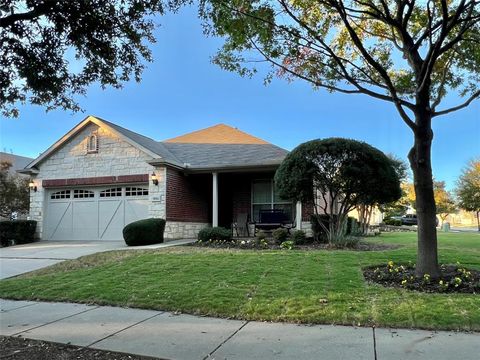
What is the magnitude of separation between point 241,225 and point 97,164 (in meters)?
6.82

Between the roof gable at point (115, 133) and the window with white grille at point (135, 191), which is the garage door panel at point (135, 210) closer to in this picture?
the window with white grille at point (135, 191)

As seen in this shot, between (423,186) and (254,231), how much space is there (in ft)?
39.0

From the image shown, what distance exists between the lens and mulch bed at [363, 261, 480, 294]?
7.20 metres

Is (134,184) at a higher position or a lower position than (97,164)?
lower

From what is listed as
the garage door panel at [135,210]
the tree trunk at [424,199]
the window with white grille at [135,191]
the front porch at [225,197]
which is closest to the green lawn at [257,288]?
the tree trunk at [424,199]

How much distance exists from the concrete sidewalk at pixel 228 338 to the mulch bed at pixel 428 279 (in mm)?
1958

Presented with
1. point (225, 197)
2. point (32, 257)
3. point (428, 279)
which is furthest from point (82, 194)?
point (428, 279)

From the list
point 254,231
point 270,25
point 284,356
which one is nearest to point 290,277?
point 284,356

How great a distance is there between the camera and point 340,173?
1290 centimetres

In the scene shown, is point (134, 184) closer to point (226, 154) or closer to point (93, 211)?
point (93, 211)

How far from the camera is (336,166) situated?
42.6 feet

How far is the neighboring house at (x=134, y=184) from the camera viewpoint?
1836 cm

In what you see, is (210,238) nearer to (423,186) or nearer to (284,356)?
(423,186)

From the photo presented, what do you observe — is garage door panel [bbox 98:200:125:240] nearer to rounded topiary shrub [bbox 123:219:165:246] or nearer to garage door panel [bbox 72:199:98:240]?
garage door panel [bbox 72:199:98:240]
